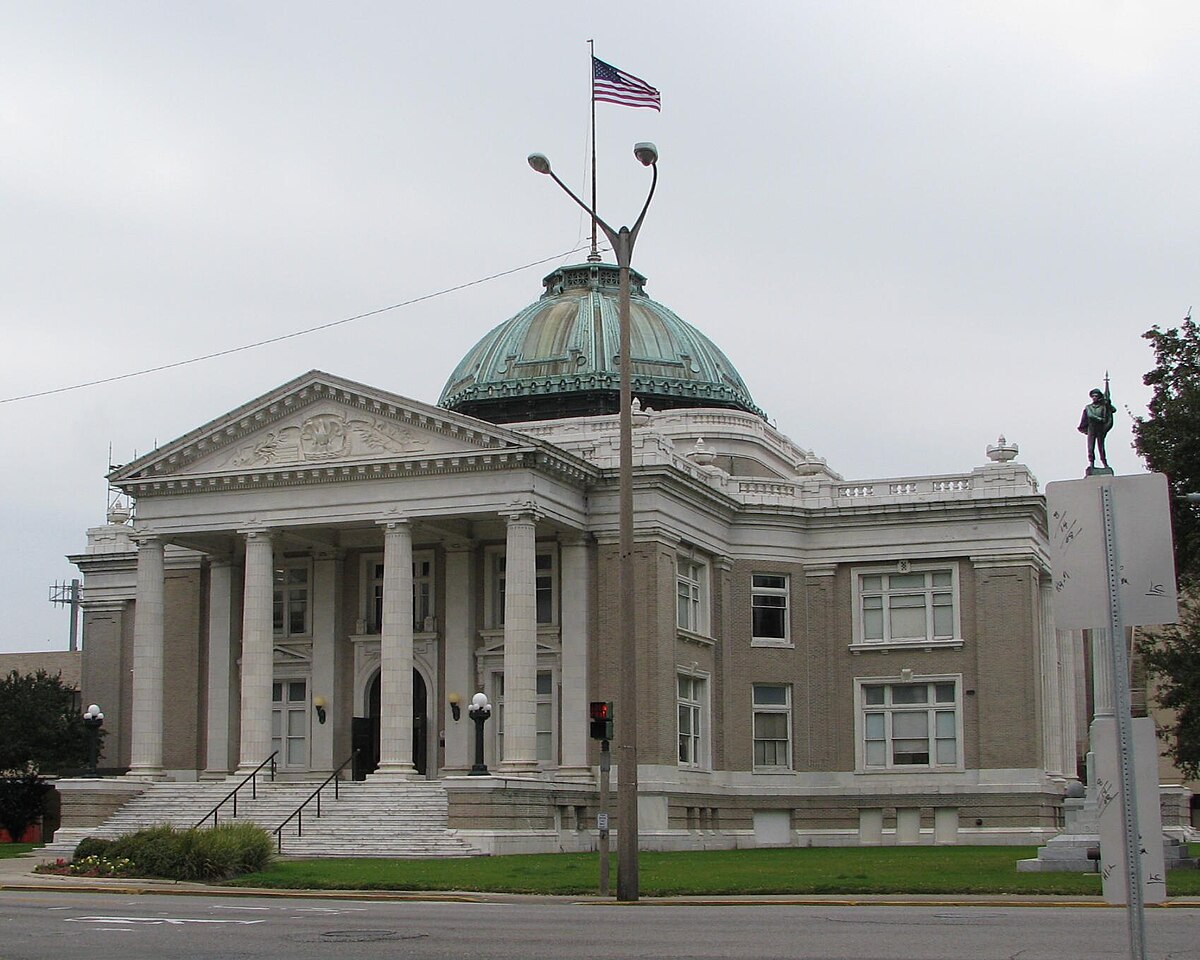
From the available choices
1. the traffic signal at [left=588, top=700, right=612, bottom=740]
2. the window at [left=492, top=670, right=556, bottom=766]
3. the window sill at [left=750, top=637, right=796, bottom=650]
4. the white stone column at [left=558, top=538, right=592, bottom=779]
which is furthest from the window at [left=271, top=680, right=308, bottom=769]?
the traffic signal at [left=588, top=700, right=612, bottom=740]

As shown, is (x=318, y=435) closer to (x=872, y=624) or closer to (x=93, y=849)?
(x=93, y=849)

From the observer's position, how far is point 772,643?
172ft

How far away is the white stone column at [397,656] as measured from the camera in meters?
44.1

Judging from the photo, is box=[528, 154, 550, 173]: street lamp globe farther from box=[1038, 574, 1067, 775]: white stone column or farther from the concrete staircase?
box=[1038, 574, 1067, 775]: white stone column

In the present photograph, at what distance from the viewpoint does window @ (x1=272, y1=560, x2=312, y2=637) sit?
166 feet

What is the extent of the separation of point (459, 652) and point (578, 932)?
29.5 meters

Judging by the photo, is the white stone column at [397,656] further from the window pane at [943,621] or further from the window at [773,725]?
the window pane at [943,621]

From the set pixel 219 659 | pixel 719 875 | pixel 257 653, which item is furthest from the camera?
pixel 219 659

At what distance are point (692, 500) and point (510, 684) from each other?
8109 mm

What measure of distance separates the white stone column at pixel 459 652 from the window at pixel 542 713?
27.5 inches

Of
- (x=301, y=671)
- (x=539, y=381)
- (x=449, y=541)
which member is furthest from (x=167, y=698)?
(x=539, y=381)

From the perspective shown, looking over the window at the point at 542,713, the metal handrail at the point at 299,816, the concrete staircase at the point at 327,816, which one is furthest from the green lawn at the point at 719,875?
the window at the point at 542,713

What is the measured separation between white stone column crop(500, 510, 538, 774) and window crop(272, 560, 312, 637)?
8.79 metres

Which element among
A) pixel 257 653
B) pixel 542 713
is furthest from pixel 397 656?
pixel 542 713
